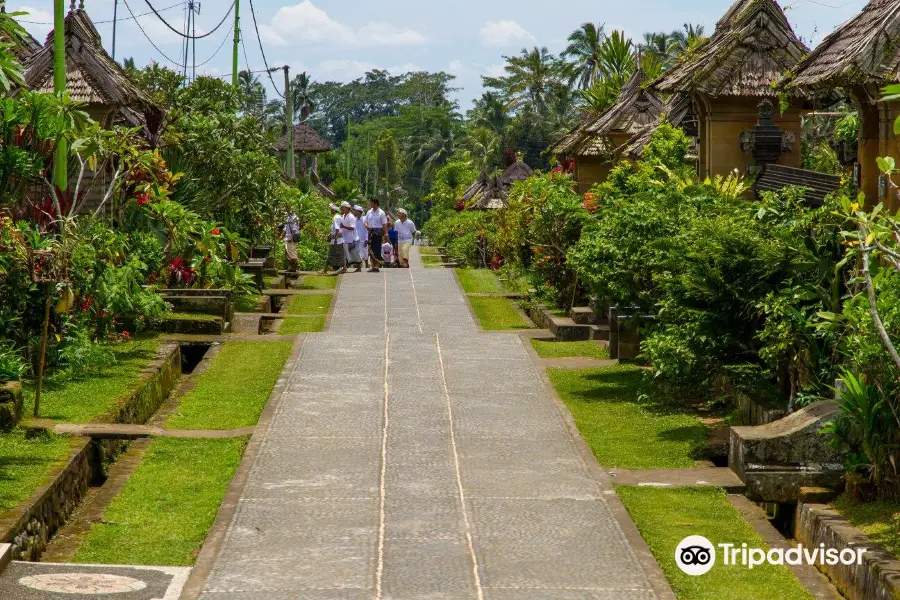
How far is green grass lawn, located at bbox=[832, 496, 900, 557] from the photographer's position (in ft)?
26.4

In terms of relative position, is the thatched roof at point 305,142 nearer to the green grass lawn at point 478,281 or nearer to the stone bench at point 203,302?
the green grass lawn at point 478,281

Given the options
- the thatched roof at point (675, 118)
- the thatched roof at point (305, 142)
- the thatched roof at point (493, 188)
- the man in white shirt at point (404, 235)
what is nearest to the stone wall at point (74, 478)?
the thatched roof at point (675, 118)

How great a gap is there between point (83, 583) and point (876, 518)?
16.1ft

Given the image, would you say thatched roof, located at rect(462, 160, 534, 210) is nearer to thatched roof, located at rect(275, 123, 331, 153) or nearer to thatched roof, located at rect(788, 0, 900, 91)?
thatched roof, located at rect(275, 123, 331, 153)

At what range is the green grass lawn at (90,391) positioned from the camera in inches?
478

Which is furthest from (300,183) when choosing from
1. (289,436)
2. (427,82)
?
(427,82)

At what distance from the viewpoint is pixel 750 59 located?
1912 cm

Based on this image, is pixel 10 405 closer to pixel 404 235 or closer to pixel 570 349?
pixel 570 349

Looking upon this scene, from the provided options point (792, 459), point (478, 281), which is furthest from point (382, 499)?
point (478, 281)

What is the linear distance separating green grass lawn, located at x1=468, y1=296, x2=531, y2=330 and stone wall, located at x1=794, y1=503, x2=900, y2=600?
11.1 m

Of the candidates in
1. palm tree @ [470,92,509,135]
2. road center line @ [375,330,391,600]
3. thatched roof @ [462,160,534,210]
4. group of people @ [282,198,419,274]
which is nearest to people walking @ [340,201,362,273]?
group of people @ [282,198,419,274]

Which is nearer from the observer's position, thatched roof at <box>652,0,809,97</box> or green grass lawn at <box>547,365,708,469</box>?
green grass lawn at <box>547,365,708,469</box>

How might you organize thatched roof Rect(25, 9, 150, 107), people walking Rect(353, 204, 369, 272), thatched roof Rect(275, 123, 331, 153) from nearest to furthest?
thatched roof Rect(25, 9, 150, 107), people walking Rect(353, 204, 369, 272), thatched roof Rect(275, 123, 331, 153)

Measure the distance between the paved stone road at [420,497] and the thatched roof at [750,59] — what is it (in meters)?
5.35
